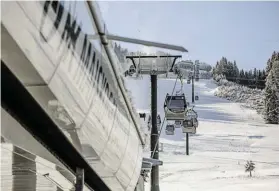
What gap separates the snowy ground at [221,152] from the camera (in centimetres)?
911

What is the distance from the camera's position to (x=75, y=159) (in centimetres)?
111

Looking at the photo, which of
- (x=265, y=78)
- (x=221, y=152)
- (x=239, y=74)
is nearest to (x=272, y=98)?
(x=265, y=78)

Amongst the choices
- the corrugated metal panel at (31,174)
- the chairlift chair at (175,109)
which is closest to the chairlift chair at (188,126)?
the chairlift chair at (175,109)

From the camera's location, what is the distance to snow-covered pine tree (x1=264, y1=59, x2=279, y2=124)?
21422mm

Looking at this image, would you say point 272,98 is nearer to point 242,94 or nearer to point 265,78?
point 265,78

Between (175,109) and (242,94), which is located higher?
(242,94)

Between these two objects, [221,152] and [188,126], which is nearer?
[188,126]

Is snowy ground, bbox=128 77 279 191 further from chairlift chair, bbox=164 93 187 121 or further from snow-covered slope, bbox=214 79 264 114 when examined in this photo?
chairlift chair, bbox=164 93 187 121

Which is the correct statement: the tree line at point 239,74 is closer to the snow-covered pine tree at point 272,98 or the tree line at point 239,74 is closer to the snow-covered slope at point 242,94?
the snow-covered slope at point 242,94

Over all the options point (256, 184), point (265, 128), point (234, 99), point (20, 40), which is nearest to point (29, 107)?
point (20, 40)

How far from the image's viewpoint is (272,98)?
2194 centimetres

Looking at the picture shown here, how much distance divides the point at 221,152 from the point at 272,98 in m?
8.58

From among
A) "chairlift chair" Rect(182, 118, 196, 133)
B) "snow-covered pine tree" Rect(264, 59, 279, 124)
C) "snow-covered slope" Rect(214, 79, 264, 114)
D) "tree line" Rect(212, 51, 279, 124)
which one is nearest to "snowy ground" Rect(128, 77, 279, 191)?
"snow-covered slope" Rect(214, 79, 264, 114)

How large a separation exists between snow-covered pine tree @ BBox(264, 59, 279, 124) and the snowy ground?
67 cm
